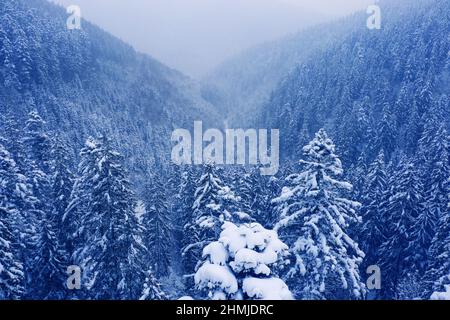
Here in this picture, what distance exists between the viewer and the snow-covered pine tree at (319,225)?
57.4 ft

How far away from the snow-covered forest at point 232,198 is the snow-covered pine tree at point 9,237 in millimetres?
99

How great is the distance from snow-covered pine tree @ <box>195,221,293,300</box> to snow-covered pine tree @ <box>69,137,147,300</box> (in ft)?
45.4

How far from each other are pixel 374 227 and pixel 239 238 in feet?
83.0

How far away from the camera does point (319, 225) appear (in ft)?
59.1

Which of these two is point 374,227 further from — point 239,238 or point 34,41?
point 34,41

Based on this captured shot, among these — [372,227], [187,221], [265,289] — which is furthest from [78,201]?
[372,227]

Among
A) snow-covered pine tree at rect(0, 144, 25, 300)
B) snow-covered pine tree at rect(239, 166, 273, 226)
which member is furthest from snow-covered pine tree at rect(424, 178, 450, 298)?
snow-covered pine tree at rect(0, 144, 25, 300)

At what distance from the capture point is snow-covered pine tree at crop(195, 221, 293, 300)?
11484 millimetres

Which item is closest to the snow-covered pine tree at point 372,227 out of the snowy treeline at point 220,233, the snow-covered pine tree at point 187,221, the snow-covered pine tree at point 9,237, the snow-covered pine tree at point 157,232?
the snowy treeline at point 220,233

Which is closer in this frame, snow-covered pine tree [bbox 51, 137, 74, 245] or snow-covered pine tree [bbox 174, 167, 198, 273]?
snow-covered pine tree [bbox 51, 137, 74, 245]

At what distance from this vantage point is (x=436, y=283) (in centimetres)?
2106

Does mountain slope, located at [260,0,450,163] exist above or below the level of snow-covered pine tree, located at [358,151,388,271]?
above

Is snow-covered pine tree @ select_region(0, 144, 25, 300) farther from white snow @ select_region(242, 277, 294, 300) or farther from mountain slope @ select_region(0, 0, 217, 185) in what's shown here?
mountain slope @ select_region(0, 0, 217, 185)

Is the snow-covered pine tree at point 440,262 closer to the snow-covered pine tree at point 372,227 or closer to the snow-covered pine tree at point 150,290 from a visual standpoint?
the snow-covered pine tree at point 372,227
